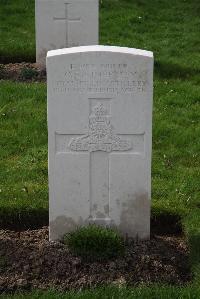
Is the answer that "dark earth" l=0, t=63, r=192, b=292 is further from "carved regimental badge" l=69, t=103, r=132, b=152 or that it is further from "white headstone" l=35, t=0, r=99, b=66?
"white headstone" l=35, t=0, r=99, b=66

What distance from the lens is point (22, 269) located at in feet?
15.4

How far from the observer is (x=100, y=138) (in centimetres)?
487

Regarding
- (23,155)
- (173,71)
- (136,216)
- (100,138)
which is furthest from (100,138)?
(173,71)

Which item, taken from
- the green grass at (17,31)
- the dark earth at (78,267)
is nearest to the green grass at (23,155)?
the dark earth at (78,267)

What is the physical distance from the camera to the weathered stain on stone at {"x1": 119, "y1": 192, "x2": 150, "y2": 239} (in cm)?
500

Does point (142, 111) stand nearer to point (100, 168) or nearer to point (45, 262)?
point (100, 168)

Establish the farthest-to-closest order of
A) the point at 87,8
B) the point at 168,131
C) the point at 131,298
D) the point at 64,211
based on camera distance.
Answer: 1. the point at 87,8
2. the point at 168,131
3. the point at 64,211
4. the point at 131,298

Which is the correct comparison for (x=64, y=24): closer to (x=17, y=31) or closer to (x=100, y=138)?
(x=17, y=31)

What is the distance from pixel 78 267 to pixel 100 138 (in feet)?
2.96

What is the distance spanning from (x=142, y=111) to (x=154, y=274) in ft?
3.64

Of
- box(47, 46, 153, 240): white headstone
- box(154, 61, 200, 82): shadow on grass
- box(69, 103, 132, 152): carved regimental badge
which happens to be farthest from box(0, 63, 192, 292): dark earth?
box(154, 61, 200, 82): shadow on grass

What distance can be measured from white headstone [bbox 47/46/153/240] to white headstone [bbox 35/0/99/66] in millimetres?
4782

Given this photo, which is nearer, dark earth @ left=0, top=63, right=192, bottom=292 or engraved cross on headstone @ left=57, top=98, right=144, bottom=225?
dark earth @ left=0, top=63, right=192, bottom=292

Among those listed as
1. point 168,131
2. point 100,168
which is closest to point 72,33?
point 168,131
